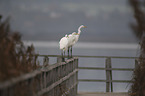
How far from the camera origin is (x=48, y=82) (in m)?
5.18

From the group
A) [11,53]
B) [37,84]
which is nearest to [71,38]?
[37,84]

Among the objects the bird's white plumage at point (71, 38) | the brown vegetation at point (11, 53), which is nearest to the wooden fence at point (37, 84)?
the brown vegetation at point (11, 53)

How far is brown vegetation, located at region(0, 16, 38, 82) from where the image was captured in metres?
3.28

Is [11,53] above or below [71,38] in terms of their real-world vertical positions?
below

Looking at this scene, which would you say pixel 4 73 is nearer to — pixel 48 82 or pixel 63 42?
pixel 48 82

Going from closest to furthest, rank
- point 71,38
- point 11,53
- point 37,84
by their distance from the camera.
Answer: point 11,53 < point 37,84 < point 71,38

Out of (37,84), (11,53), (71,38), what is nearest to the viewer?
(11,53)

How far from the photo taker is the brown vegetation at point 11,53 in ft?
10.8

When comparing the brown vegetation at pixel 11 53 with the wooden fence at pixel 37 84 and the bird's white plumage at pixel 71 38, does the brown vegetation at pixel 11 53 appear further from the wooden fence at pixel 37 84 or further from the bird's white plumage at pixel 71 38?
the bird's white plumage at pixel 71 38

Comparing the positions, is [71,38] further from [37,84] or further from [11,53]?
[11,53]

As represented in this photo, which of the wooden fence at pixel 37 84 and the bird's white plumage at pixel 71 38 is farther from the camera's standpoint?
the bird's white plumage at pixel 71 38

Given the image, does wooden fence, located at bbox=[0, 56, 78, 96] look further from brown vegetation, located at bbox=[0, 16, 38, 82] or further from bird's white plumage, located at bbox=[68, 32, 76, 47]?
bird's white plumage, located at bbox=[68, 32, 76, 47]

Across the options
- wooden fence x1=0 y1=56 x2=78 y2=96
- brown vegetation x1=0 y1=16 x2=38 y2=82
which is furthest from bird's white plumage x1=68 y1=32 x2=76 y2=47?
brown vegetation x1=0 y1=16 x2=38 y2=82

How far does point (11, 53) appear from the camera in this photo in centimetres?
387
